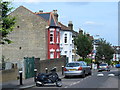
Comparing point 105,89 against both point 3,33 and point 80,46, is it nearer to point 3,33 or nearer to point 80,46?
point 3,33

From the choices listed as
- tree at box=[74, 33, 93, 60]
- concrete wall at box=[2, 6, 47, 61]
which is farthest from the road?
tree at box=[74, 33, 93, 60]

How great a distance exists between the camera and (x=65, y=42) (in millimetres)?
49969

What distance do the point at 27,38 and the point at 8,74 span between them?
2284 centimetres

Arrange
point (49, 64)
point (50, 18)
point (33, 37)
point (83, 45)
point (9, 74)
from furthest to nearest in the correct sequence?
1. point (83, 45)
2. point (50, 18)
3. point (33, 37)
4. point (49, 64)
5. point (9, 74)

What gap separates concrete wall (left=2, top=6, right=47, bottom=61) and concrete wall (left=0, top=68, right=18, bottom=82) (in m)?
20.6

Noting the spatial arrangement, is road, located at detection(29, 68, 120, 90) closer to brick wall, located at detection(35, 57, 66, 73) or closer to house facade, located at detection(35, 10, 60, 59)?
brick wall, located at detection(35, 57, 66, 73)

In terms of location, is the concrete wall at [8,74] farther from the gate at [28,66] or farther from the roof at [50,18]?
the roof at [50,18]

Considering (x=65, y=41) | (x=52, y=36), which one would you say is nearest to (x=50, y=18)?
(x=52, y=36)

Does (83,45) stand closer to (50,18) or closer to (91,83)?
(50,18)

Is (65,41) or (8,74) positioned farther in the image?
(65,41)

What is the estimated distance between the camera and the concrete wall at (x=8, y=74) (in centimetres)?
2098

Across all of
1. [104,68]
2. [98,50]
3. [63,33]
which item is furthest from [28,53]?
[98,50]

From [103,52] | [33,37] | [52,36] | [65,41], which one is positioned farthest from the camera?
[103,52]

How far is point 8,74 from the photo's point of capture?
22000 millimetres
